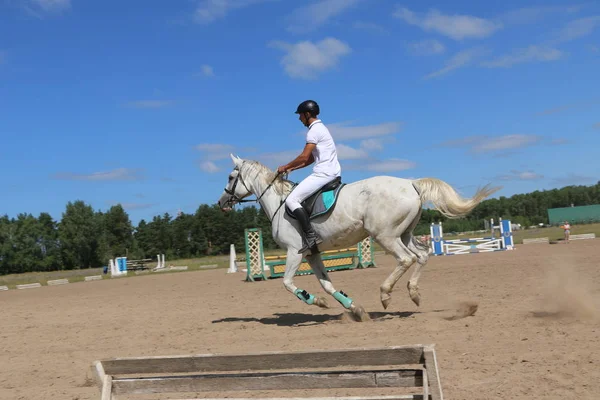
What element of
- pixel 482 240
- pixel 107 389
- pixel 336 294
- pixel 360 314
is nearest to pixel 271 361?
pixel 107 389

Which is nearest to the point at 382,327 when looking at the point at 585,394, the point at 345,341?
the point at 345,341

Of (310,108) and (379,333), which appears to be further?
(310,108)

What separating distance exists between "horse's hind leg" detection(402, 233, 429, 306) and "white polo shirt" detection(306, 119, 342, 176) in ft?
4.78

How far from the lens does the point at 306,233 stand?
7879 mm

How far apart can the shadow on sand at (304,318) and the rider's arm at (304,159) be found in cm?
220

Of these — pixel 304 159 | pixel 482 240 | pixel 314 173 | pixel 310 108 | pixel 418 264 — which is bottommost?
pixel 418 264

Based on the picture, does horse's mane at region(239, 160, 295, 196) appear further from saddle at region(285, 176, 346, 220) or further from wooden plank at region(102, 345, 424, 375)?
wooden plank at region(102, 345, 424, 375)

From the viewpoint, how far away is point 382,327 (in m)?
7.04

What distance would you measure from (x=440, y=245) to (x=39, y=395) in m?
22.7

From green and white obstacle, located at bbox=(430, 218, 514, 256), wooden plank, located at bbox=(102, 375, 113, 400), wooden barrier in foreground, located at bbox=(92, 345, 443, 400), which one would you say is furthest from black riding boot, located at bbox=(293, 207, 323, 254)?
green and white obstacle, located at bbox=(430, 218, 514, 256)

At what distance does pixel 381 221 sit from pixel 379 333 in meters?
1.60

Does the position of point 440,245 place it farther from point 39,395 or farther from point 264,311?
point 39,395

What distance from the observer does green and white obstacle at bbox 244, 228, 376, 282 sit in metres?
18.7

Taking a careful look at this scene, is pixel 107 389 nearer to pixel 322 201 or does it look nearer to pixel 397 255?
pixel 322 201
